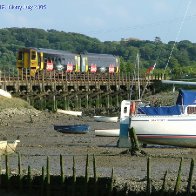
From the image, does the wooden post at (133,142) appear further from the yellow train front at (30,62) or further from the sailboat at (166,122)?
the yellow train front at (30,62)

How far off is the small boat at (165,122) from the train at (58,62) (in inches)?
2200

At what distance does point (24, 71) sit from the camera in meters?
93.9

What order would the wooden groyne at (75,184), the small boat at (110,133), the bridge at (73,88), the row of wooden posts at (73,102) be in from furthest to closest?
the bridge at (73,88), the row of wooden posts at (73,102), the small boat at (110,133), the wooden groyne at (75,184)

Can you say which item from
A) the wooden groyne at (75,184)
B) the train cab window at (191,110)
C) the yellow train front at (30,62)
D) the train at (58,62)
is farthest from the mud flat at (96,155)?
the train at (58,62)

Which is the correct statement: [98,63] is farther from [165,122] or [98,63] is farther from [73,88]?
[165,122]

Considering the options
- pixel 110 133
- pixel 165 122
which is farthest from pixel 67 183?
pixel 110 133

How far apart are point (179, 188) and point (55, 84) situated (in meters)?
70.3

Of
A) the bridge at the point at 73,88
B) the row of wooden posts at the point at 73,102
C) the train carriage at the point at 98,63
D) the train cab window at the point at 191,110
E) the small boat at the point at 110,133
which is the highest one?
the train cab window at the point at 191,110

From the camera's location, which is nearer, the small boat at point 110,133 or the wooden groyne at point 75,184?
the wooden groyne at point 75,184

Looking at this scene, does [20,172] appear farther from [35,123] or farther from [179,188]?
[35,123]

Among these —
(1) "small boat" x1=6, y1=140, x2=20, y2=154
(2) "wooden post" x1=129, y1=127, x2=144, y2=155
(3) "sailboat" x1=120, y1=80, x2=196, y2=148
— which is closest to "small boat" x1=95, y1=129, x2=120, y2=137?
(3) "sailboat" x1=120, y1=80, x2=196, y2=148

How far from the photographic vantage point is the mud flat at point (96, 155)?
2492 cm

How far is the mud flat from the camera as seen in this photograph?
24.9 m

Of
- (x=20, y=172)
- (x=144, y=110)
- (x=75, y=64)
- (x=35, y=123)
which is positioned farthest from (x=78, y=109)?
(x=20, y=172)
